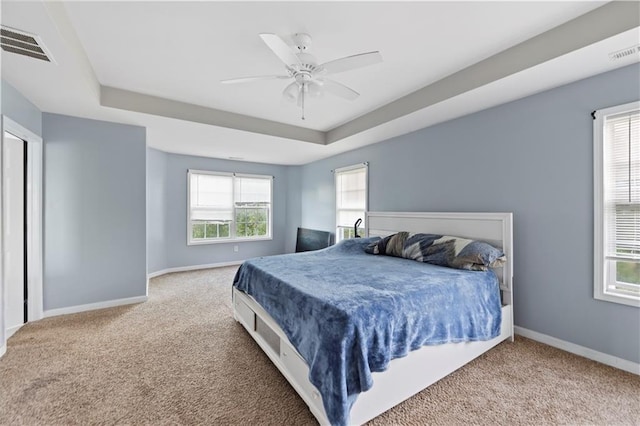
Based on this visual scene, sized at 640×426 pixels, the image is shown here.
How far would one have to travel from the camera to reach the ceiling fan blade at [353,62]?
1.82 m

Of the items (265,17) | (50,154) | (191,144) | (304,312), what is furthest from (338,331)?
(191,144)

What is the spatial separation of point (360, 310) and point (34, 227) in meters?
3.76

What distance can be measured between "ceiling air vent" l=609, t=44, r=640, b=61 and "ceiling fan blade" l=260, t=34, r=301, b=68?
7.53 feet

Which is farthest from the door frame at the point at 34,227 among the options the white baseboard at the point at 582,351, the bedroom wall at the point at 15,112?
the white baseboard at the point at 582,351

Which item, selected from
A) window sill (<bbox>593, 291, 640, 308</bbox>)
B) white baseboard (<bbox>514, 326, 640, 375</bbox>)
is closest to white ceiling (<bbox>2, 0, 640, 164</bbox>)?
window sill (<bbox>593, 291, 640, 308</bbox>)

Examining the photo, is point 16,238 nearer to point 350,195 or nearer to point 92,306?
point 92,306

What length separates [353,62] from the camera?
75.0 inches

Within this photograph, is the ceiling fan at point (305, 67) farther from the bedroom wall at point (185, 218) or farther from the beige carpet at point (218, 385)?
the bedroom wall at point (185, 218)

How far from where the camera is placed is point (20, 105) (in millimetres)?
2645

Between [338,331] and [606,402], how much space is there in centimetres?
188

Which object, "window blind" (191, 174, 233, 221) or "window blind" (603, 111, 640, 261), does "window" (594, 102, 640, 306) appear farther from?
"window blind" (191, 174, 233, 221)

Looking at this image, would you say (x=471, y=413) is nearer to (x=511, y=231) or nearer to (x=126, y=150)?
(x=511, y=231)

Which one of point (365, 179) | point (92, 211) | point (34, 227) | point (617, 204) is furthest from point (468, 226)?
point (34, 227)

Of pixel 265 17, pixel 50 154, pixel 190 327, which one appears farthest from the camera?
pixel 50 154
